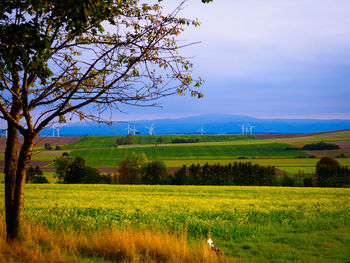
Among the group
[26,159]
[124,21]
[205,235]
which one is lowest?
[205,235]

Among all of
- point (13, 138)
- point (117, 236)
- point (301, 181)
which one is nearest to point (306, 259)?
point (117, 236)

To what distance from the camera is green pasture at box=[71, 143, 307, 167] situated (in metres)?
103

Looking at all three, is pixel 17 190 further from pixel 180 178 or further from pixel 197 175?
pixel 197 175

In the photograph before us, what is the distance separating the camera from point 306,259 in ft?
24.9

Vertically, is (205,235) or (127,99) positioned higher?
(127,99)

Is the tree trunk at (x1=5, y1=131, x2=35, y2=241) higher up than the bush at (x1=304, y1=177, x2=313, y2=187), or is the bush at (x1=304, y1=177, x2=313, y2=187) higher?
the tree trunk at (x1=5, y1=131, x2=35, y2=241)

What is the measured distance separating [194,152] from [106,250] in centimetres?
10721

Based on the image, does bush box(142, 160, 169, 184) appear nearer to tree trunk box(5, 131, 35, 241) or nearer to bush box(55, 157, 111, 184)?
bush box(55, 157, 111, 184)

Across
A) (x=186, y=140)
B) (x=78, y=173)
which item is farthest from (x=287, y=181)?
(x=186, y=140)

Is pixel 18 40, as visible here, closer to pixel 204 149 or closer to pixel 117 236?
pixel 117 236

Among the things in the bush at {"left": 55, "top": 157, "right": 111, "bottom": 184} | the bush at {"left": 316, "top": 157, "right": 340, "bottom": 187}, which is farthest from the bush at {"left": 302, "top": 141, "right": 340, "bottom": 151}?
the bush at {"left": 55, "top": 157, "right": 111, "bottom": 184}

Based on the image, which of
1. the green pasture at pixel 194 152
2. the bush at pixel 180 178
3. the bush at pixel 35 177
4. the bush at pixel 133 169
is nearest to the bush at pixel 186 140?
the green pasture at pixel 194 152

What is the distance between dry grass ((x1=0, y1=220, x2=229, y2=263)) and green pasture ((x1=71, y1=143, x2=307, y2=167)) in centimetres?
Answer: 8677

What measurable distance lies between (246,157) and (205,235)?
96696 millimetres
